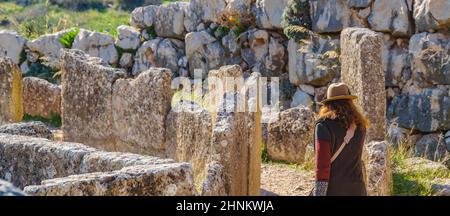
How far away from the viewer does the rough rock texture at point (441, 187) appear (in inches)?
334

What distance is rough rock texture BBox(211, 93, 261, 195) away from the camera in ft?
25.0

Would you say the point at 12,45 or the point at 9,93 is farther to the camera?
the point at 12,45

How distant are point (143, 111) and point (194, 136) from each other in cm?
126

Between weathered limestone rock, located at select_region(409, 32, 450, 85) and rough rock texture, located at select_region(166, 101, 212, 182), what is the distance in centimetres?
817

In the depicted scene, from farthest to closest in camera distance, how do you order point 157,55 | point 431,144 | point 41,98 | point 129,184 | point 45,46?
point 157,55
point 45,46
point 431,144
point 41,98
point 129,184

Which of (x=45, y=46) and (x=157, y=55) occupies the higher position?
(x=45, y=46)

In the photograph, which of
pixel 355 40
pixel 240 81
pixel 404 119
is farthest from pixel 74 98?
pixel 404 119

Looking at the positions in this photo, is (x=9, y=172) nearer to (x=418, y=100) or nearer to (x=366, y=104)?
(x=366, y=104)

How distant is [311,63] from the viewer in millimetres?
17656

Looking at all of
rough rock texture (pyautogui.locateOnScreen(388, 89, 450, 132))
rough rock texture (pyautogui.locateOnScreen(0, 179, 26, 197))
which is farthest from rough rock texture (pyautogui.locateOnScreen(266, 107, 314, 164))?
rough rock texture (pyautogui.locateOnScreen(0, 179, 26, 197))

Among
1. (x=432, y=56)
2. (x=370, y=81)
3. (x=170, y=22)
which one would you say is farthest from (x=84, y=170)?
(x=170, y=22)

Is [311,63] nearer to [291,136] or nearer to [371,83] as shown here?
[291,136]

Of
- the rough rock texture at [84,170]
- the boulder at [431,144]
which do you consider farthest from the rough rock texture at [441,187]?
the boulder at [431,144]

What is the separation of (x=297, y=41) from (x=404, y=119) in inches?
98.7
